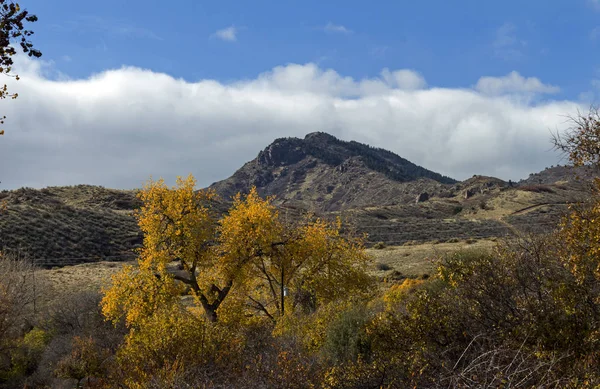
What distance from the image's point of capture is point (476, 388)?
9.83 m

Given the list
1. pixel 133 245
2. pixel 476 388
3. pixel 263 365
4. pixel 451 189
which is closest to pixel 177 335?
pixel 263 365

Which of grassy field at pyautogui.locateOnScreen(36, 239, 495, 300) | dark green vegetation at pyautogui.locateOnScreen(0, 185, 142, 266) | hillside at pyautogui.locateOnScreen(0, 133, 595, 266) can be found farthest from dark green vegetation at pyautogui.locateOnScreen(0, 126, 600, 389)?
dark green vegetation at pyautogui.locateOnScreen(0, 185, 142, 266)

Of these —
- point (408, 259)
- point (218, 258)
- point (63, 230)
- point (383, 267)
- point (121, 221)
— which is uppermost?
point (121, 221)

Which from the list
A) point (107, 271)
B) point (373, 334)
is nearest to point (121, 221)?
point (107, 271)

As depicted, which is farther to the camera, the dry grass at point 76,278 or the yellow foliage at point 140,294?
the dry grass at point 76,278

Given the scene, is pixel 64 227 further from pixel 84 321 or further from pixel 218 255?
pixel 218 255

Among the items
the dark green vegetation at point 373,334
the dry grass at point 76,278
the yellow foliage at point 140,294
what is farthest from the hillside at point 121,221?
the yellow foliage at point 140,294

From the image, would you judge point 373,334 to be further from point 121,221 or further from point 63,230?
point 121,221

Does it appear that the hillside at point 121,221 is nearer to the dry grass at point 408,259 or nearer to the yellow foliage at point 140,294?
the dry grass at point 408,259

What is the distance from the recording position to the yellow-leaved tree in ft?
83.1

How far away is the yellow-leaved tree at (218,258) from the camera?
25328 millimetres

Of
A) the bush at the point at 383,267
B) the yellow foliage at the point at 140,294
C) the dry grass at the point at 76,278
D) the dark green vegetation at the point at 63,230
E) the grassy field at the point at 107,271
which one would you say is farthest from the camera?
the dark green vegetation at the point at 63,230

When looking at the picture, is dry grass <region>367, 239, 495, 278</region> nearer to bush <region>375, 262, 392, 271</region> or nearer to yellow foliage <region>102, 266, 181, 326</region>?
bush <region>375, 262, 392, 271</region>

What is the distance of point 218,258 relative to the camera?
26.8m
